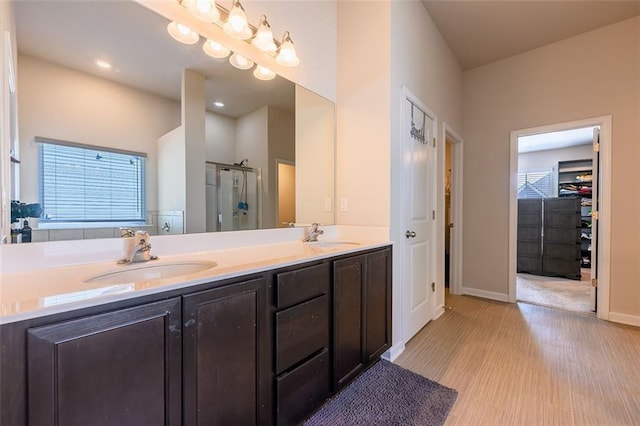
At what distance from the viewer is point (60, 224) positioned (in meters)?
1.06

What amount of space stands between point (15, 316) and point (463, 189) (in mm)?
3864

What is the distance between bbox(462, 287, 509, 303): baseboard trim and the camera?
3215 millimetres

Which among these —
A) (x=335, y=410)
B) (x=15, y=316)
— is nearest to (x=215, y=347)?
(x=15, y=316)

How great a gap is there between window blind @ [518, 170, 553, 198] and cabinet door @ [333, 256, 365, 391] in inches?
242

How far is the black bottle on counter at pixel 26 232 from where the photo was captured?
987 mm

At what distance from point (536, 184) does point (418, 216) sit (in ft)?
17.2

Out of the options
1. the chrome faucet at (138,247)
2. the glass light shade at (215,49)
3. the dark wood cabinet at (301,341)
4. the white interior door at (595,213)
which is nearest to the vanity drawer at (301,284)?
the dark wood cabinet at (301,341)

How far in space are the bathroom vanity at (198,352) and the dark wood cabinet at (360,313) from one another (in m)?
0.01

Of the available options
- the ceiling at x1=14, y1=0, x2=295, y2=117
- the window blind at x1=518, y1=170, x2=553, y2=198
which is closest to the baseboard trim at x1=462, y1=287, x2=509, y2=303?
the ceiling at x1=14, y1=0, x2=295, y2=117

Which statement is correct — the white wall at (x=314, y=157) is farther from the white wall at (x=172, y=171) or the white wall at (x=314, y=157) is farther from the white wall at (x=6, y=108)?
the white wall at (x=6, y=108)

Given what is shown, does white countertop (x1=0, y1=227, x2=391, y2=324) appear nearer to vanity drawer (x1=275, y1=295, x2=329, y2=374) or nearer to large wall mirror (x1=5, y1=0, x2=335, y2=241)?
large wall mirror (x1=5, y1=0, x2=335, y2=241)

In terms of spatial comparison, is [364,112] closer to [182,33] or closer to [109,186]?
[182,33]

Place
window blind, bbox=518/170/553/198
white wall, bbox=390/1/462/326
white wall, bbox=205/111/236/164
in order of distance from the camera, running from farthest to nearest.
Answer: window blind, bbox=518/170/553/198 → white wall, bbox=390/1/462/326 → white wall, bbox=205/111/236/164

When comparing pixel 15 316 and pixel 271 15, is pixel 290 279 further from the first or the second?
pixel 271 15
